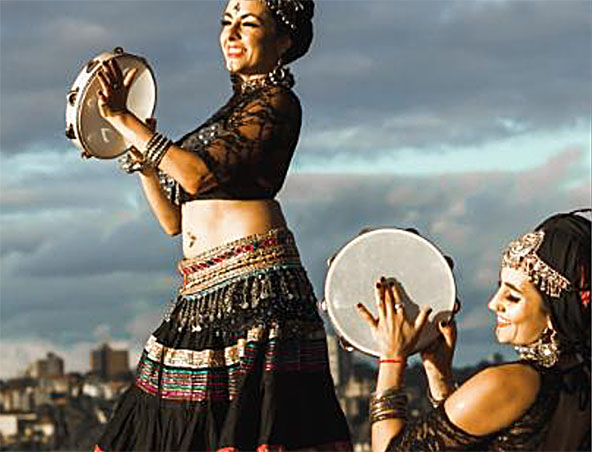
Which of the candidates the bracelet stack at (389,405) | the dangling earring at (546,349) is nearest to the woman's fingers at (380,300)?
the bracelet stack at (389,405)

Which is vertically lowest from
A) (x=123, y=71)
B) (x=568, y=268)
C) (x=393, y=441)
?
(x=393, y=441)

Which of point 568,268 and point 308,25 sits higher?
point 308,25

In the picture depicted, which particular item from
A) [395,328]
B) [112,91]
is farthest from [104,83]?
[395,328]

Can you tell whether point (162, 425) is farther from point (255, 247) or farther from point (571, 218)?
point (571, 218)

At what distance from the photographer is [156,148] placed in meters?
6.29

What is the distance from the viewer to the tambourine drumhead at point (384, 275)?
17.9ft

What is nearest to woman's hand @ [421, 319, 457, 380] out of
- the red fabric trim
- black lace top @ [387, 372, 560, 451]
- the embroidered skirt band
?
black lace top @ [387, 372, 560, 451]

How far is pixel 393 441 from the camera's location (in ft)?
17.3

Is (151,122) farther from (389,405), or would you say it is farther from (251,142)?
(389,405)

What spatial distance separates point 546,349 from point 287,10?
2.01 meters

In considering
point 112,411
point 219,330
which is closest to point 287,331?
point 219,330

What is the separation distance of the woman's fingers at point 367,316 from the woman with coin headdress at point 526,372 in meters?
0.13

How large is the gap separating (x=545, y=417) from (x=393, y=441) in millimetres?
474

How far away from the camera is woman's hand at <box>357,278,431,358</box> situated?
5.27 meters
